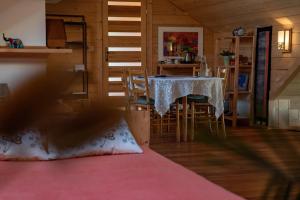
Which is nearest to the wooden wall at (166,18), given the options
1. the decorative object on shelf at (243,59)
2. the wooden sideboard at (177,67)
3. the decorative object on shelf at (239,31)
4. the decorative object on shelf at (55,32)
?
the wooden sideboard at (177,67)

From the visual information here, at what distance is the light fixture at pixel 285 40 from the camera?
5.59m

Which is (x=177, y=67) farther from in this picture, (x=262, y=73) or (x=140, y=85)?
(x=140, y=85)

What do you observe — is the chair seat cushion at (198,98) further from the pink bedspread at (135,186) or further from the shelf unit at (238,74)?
the pink bedspread at (135,186)

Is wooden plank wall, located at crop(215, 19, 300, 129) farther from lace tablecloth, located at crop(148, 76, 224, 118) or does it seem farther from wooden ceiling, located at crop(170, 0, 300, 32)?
lace tablecloth, located at crop(148, 76, 224, 118)

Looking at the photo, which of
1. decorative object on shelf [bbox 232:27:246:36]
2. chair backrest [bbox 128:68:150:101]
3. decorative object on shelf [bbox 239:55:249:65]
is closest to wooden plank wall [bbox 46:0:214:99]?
decorative object on shelf [bbox 239:55:249:65]

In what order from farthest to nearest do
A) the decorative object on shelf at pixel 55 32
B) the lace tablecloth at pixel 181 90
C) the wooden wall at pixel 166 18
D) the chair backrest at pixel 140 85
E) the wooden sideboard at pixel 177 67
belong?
1. the wooden wall at pixel 166 18
2. the wooden sideboard at pixel 177 67
3. the lace tablecloth at pixel 181 90
4. the chair backrest at pixel 140 85
5. the decorative object on shelf at pixel 55 32

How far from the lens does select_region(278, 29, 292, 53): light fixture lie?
5586 mm

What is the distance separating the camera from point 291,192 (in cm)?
50

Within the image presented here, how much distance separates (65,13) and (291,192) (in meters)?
6.60

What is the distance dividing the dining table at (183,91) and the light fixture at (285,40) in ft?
3.69

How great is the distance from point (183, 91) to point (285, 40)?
5.33 ft

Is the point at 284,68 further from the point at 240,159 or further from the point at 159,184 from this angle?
the point at 240,159

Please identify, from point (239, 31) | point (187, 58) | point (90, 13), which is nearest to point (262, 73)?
point (239, 31)

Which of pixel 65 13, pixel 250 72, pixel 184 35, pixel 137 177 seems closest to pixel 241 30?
pixel 250 72
